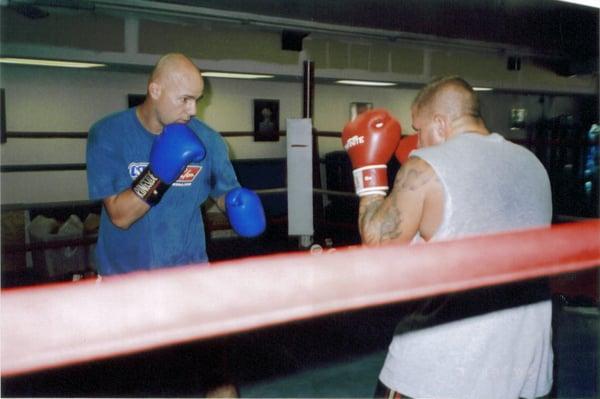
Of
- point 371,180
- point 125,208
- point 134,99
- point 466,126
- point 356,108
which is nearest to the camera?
point 466,126

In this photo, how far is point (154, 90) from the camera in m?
1.56

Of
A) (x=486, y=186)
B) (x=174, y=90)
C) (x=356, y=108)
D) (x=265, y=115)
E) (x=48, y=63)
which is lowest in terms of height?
(x=486, y=186)

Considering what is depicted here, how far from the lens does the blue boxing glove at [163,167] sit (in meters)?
1.45

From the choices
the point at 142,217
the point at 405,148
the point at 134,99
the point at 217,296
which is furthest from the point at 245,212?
the point at 134,99

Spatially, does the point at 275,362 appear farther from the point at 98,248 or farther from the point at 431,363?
the point at 431,363

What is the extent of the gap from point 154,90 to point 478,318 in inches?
42.7

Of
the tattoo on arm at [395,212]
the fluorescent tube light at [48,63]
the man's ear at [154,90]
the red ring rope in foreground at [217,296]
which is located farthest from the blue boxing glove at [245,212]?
the fluorescent tube light at [48,63]

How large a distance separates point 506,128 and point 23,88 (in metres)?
7.03

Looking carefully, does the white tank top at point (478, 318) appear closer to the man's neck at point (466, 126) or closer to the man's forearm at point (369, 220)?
the man's neck at point (466, 126)

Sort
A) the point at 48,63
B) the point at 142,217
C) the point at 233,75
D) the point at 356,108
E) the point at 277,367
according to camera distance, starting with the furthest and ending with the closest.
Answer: the point at 356,108
the point at 233,75
the point at 48,63
the point at 277,367
the point at 142,217

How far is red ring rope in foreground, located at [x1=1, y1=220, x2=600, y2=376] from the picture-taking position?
347mm

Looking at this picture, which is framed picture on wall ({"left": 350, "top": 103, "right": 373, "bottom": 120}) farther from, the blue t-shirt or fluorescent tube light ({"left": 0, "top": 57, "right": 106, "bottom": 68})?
the blue t-shirt

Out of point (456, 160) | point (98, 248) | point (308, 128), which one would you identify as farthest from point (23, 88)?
point (456, 160)

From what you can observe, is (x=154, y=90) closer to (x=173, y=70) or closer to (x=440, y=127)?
(x=173, y=70)
